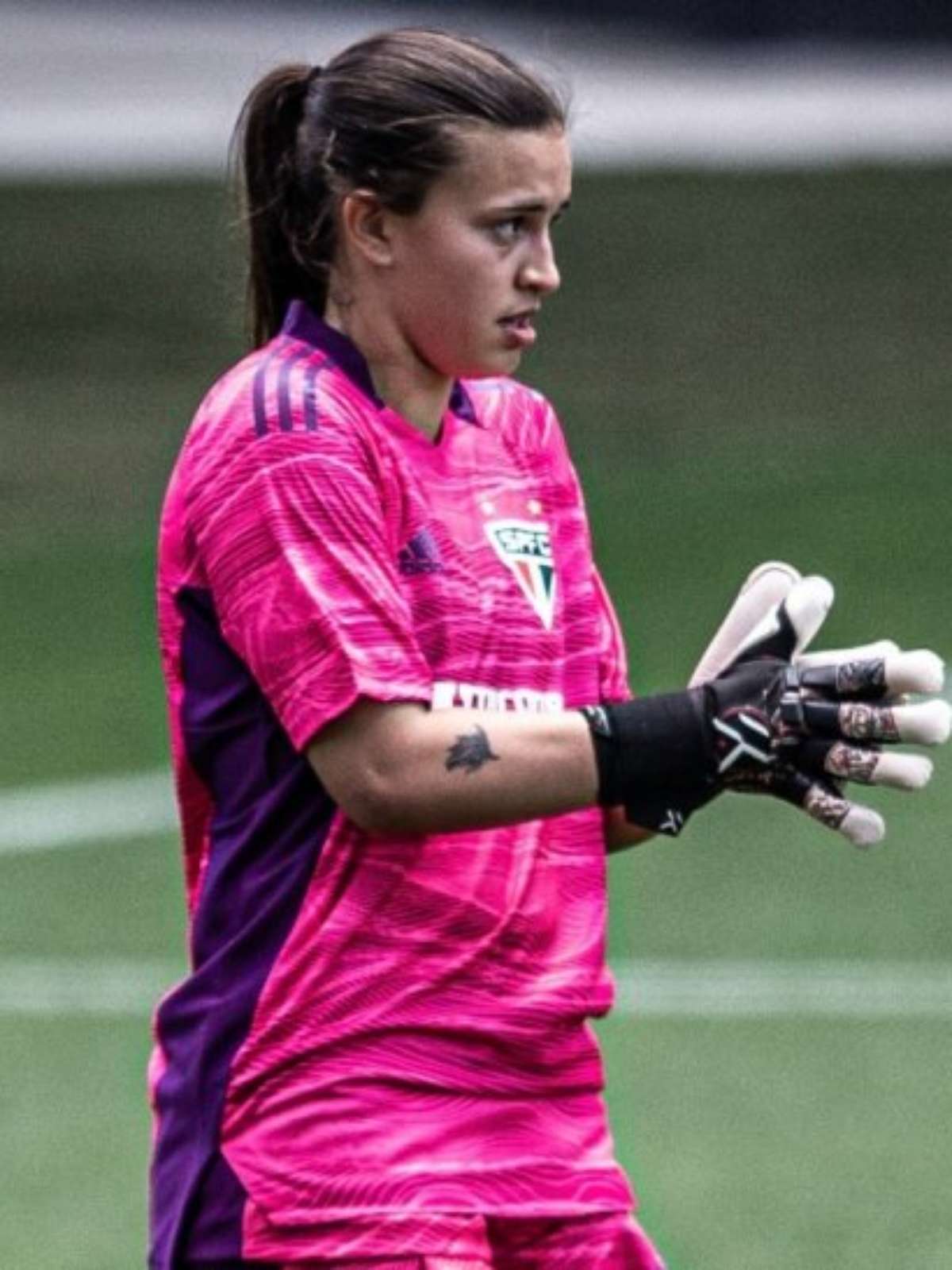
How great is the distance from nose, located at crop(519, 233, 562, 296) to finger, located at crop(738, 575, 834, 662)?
459 mm

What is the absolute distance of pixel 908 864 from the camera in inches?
439

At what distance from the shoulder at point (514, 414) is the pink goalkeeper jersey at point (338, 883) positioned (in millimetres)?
164

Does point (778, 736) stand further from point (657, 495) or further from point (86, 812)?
point (657, 495)

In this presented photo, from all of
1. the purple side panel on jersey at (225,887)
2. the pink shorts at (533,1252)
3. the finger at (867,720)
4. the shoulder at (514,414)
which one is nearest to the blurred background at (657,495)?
the shoulder at (514,414)

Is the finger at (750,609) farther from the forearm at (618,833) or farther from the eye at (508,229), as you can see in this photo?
the eye at (508,229)

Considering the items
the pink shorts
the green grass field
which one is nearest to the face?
the pink shorts

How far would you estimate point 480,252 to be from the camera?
14.6 feet

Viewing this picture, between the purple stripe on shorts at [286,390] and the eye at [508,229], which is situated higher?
the eye at [508,229]

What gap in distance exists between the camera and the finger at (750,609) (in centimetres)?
459

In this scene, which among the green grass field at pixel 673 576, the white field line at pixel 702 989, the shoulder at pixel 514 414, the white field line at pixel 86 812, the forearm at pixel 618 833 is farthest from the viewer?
the white field line at pixel 86 812

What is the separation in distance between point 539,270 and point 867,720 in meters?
0.66

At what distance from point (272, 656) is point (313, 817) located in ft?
0.68

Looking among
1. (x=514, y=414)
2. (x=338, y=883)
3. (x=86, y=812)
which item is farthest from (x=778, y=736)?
(x=86, y=812)

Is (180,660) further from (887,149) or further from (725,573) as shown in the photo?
(887,149)
